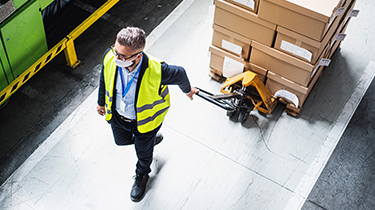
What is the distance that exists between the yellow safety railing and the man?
4.91 feet

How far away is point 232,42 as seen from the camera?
5.37 metres

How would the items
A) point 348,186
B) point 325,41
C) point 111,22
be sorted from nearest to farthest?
point 325,41 < point 348,186 < point 111,22

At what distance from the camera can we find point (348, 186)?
16.7 ft

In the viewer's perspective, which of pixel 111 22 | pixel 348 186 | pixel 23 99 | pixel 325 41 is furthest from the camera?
pixel 111 22

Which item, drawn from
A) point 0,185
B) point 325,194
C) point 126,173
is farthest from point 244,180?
point 0,185

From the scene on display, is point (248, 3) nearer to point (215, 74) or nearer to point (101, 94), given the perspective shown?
point (215, 74)

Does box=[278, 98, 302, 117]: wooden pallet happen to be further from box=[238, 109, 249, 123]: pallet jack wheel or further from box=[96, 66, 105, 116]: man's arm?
box=[96, 66, 105, 116]: man's arm

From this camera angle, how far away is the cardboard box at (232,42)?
206 inches

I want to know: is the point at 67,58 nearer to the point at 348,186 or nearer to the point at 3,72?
the point at 3,72

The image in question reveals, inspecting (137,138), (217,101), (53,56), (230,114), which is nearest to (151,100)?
(137,138)

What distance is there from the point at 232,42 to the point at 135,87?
196cm

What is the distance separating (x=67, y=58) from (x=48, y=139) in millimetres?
1282

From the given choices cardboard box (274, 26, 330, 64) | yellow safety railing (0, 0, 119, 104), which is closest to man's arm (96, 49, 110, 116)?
yellow safety railing (0, 0, 119, 104)

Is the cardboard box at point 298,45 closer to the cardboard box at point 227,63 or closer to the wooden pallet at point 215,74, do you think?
the cardboard box at point 227,63
